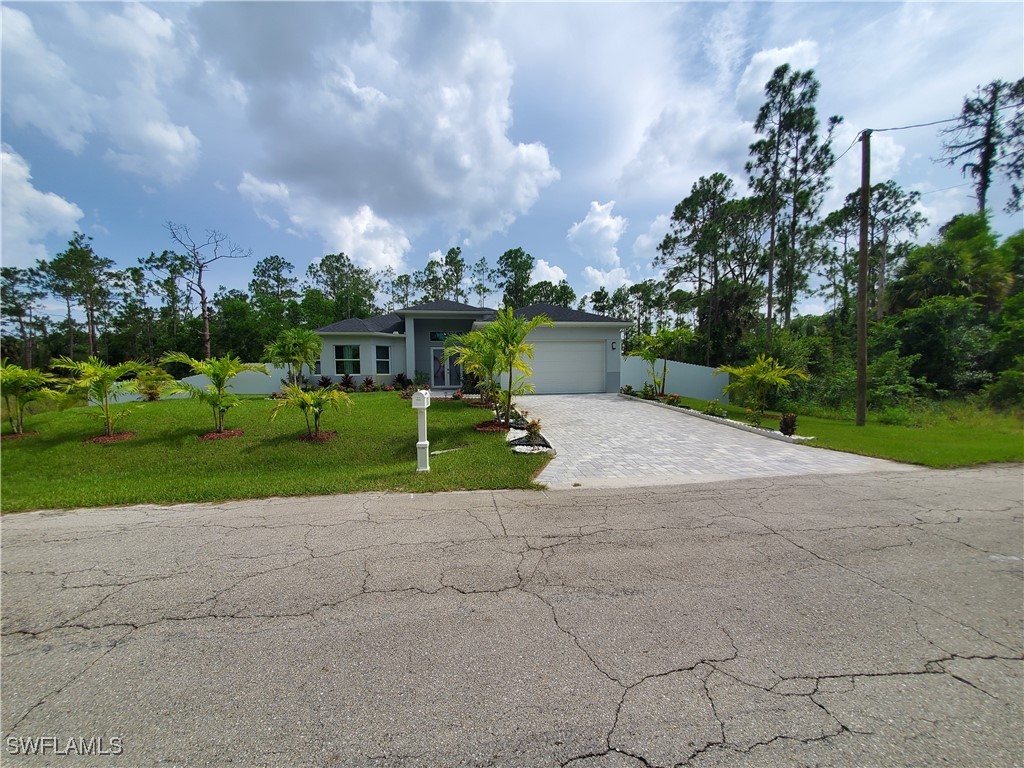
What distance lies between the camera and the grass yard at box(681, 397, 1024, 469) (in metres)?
7.38

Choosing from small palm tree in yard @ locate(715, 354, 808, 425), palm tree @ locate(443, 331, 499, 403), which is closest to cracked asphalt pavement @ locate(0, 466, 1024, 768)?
palm tree @ locate(443, 331, 499, 403)

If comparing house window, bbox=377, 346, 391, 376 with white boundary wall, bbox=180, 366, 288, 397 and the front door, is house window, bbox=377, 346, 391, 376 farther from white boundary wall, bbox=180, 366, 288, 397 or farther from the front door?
white boundary wall, bbox=180, 366, 288, 397

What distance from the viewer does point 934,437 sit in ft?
31.1

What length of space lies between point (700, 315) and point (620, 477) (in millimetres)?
22450

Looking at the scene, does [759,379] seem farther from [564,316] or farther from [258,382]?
[258,382]

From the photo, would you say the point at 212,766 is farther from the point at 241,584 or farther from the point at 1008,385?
the point at 1008,385

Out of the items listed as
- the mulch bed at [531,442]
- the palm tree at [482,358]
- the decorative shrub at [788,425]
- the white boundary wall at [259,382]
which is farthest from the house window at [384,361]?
the decorative shrub at [788,425]

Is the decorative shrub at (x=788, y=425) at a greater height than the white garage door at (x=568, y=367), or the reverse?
the white garage door at (x=568, y=367)

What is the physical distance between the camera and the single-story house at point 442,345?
17656 millimetres

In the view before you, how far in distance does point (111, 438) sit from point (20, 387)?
2.65m

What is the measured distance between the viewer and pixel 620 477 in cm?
623

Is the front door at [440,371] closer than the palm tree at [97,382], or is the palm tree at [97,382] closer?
the palm tree at [97,382]

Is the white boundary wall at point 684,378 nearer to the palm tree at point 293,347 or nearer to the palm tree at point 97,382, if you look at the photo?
the palm tree at point 293,347

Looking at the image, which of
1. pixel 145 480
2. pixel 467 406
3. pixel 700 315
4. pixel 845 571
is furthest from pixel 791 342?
pixel 145 480
